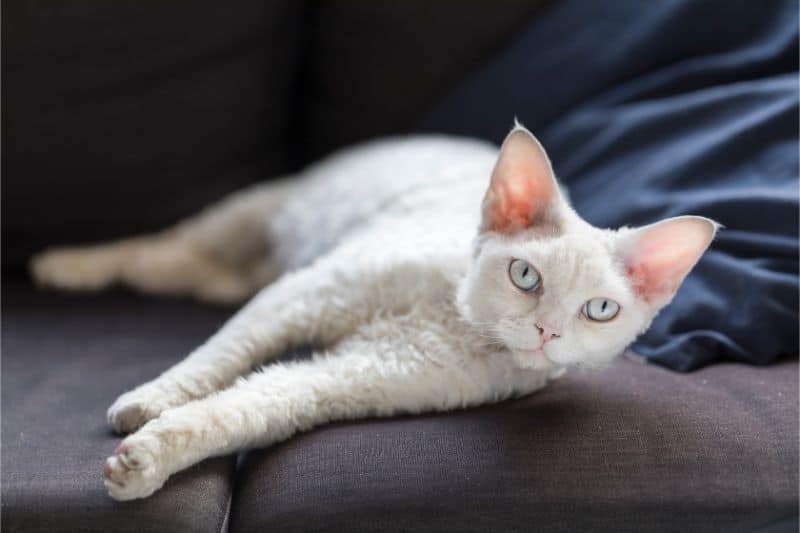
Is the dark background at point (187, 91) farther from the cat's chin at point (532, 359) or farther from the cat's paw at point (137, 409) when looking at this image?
the cat's chin at point (532, 359)

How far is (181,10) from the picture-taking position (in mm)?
2049

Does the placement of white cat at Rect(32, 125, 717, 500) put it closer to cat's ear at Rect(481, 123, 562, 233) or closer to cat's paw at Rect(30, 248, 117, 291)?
cat's ear at Rect(481, 123, 562, 233)

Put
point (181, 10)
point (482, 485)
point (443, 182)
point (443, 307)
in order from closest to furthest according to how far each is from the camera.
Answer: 1. point (482, 485)
2. point (443, 307)
3. point (443, 182)
4. point (181, 10)

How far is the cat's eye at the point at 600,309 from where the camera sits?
49.6 inches

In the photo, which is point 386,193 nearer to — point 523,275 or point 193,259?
point 193,259

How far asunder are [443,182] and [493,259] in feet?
1.97

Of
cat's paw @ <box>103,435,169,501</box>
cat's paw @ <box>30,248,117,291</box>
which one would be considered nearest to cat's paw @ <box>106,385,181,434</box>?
cat's paw @ <box>103,435,169,501</box>

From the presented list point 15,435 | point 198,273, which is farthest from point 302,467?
point 198,273

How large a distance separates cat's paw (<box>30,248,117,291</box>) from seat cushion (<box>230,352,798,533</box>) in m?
0.93

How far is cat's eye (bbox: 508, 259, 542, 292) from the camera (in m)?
1.27

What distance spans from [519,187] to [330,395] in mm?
489

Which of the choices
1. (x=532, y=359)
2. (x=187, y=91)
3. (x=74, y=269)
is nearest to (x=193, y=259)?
(x=74, y=269)

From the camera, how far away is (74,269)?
2.06m

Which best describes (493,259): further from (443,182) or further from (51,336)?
(51,336)
